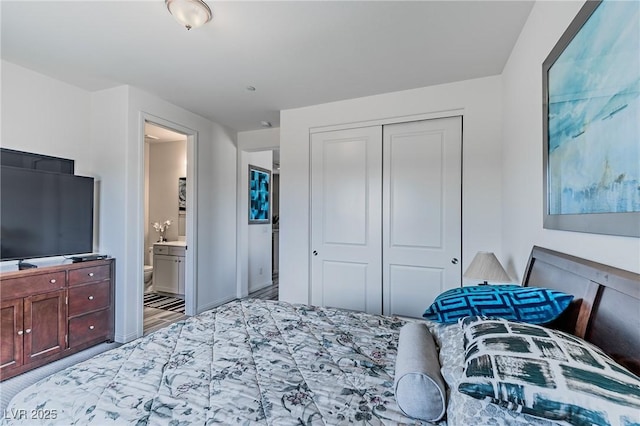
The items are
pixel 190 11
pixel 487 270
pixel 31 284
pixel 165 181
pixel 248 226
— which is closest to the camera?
pixel 190 11

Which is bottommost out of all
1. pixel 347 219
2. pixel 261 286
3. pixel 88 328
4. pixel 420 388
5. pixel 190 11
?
pixel 261 286

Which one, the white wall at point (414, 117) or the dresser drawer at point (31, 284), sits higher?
the white wall at point (414, 117)

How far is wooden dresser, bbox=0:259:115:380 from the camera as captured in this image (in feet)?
7.32

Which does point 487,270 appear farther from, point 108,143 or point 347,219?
point 108,143

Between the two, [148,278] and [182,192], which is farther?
[182,192]

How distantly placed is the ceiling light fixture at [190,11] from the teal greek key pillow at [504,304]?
6.96ft

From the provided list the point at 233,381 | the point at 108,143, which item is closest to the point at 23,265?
the point at 108,143

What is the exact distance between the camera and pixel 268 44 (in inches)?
86.2

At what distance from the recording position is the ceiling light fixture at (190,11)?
1.70m

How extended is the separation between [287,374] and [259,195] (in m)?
4.13

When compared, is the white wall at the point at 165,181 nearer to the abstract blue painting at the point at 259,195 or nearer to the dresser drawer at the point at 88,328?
the abstract blue painting at the point at 259,195

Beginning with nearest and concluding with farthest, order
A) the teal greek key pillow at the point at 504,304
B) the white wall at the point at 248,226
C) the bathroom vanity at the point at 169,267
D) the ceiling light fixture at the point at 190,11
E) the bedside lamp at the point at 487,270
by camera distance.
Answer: the teal greek key pillow at the point at 504,304, the ceiling light fixture at the point at 190,11, the bedside lamp at the point at 487,270, the white wall at the point at 248,226, the bathroom vanity at the point at 169,267

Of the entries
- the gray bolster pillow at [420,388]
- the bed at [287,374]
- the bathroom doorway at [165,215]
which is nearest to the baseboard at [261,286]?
the bathroom doorway at [165,215]

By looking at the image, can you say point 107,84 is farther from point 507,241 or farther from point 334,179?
point 507,241
